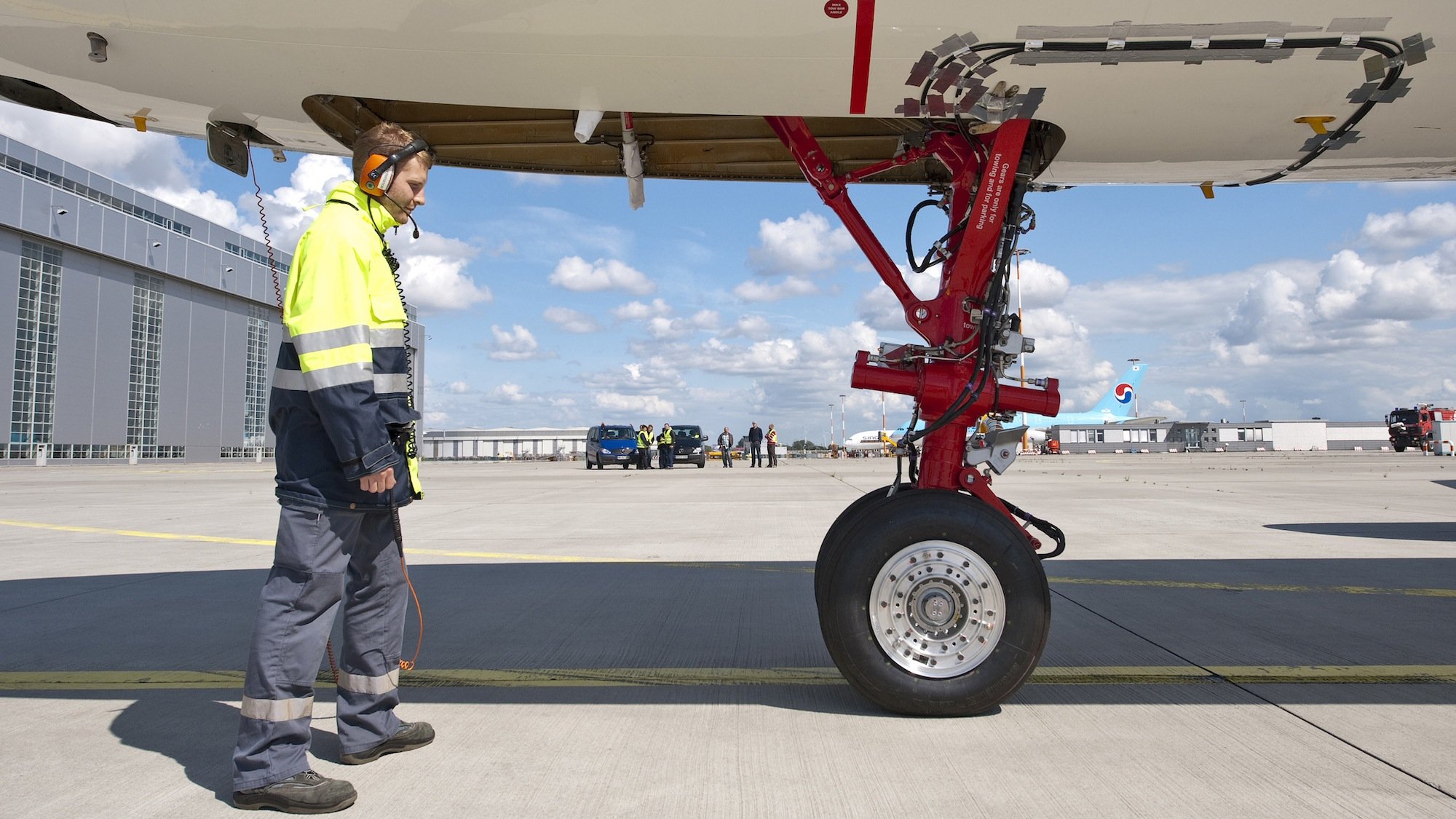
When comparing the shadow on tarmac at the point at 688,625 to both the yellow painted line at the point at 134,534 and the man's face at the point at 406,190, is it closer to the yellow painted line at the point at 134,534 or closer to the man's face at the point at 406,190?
the man's face at the point at 406,190

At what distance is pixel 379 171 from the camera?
2.70 metres

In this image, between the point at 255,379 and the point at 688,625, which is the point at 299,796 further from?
the point at 255,379

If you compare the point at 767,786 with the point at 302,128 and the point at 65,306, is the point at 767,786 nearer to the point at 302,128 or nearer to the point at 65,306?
the point at 302,128

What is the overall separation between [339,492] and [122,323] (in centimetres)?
5044

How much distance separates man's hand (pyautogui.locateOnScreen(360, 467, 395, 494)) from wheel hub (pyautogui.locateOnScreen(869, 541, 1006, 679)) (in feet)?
5.06

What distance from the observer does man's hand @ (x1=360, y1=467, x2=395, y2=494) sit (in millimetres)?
2453

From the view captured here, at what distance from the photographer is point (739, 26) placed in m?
2.71

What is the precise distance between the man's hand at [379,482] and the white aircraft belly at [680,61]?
138cm

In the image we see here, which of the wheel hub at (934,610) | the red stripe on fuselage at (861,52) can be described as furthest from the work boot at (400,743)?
the red stripe on fuselage at (861,52)

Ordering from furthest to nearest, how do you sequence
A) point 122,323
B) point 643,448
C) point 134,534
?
point 122,323
point 643,448
point 134,534

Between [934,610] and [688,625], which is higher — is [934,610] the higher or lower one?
the higher one

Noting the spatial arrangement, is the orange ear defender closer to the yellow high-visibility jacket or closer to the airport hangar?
the yellow high-visibility jacket

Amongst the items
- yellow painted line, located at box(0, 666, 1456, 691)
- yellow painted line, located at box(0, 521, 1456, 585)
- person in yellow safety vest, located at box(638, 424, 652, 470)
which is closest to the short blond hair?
yellow painted line, located at box(0, 666, 1456, 691)

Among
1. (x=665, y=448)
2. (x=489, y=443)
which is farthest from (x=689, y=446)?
(x=489, y=443)
